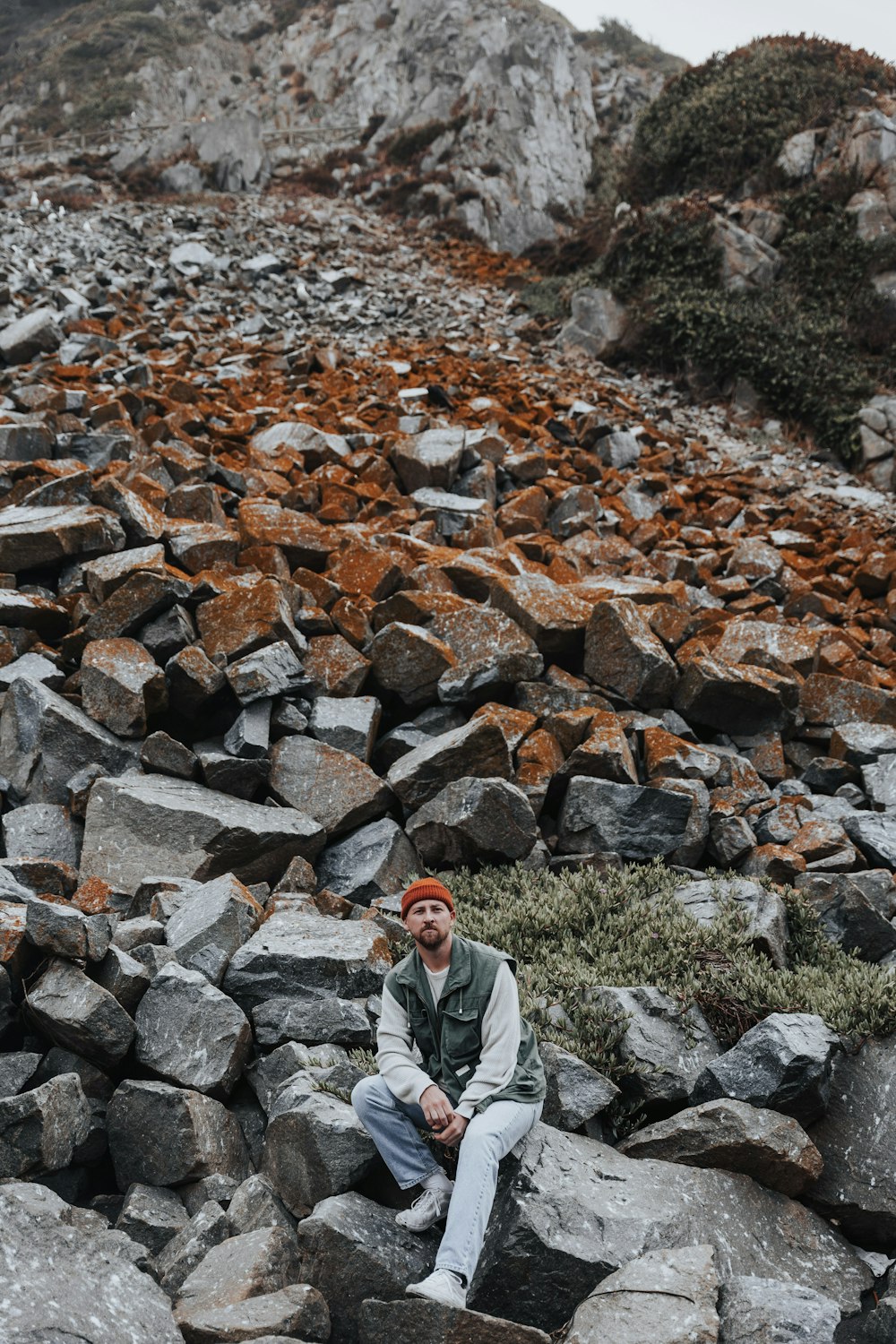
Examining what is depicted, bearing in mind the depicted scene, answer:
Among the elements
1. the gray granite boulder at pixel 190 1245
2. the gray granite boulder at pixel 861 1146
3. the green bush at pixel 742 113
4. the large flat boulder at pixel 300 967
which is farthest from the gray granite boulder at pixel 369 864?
the green bush at pixel 742 113

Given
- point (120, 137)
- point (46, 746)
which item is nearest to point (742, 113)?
point (120, 137)

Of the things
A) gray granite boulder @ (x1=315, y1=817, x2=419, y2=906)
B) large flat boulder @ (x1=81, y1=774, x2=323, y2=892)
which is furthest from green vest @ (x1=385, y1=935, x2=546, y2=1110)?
large flat boulder @ (x1=81, y1=774, x2=323, y2=892)

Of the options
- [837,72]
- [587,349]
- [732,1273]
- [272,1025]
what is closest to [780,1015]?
[732,1273]

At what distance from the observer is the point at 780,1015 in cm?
442

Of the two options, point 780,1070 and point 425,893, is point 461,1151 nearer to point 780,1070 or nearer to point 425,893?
point 425,893

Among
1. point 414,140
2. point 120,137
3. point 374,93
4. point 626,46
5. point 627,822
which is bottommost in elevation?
point 627,822

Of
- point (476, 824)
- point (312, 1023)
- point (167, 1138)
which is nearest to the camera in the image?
point (167, 1138)

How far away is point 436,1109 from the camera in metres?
3.70

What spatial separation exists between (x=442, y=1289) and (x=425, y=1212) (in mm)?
389

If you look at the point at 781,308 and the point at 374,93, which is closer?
the point at 781,308

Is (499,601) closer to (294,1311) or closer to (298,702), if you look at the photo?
(298,702)

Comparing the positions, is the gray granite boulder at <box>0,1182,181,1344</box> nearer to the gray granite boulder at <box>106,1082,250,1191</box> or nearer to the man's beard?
the gray granite boulder at <box>106,1082,250,1191</box>

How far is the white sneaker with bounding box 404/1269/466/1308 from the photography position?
3236mm

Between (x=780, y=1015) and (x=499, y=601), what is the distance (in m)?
4.65
